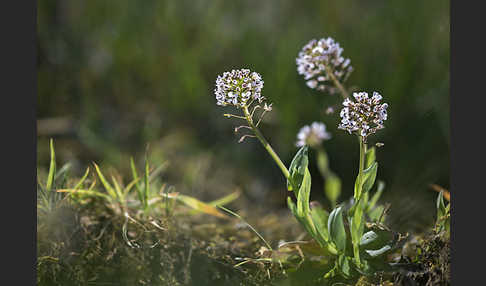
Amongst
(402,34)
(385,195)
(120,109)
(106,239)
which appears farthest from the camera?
(120,109)

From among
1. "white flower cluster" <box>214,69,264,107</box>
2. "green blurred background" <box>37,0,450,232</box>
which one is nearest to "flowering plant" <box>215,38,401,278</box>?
"white flower cluster" <box>214,69,264,107</box>

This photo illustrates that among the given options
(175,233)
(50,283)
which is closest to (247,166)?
(175,233)

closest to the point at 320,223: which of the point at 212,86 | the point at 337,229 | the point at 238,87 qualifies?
the point at 337,229

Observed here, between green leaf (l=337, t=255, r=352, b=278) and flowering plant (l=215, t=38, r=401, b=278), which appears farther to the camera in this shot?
green leaf (l=337, t=255, r=352, b=278)

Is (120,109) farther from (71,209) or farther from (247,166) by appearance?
(71,209)

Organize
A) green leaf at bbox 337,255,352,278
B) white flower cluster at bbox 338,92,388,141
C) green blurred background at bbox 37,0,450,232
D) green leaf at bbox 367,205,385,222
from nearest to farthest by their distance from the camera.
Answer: white flower cluster at bbox 338,92,388,141, green leaf at bbox 337,255,352,278, green leaf at bbox 367,205,385,222, green blurred background at bbox 37,0,450,232

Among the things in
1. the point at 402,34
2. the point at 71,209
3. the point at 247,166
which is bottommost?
the point at 247,166

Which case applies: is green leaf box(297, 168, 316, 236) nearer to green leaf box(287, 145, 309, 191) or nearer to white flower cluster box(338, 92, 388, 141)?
green leaf box(287, 145, 309, 191)

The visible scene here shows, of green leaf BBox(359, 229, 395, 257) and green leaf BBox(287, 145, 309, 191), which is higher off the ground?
green leaf BBox(287, 145, 309, 191)
